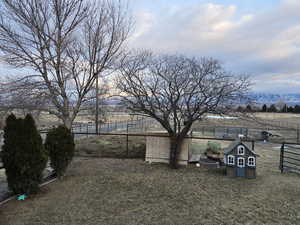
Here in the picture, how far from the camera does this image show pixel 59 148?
5230 millimetres

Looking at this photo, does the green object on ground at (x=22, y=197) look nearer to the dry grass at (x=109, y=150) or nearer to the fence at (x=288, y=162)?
the dry grass at (x=109, y=150)

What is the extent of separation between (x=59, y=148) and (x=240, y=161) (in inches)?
214

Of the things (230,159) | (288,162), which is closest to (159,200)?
(230,159)

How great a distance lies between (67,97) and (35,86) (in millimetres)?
1077

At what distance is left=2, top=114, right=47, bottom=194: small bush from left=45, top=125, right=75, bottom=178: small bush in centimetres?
80

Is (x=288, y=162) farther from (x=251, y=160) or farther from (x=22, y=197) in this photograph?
(x=22, y=197)

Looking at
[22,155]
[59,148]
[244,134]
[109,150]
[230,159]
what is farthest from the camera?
[244,134]

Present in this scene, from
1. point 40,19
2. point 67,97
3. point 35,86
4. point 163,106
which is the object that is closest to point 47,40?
point 40,19

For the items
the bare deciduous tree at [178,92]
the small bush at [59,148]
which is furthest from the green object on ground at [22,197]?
the bare deciduous tree at [178,92]

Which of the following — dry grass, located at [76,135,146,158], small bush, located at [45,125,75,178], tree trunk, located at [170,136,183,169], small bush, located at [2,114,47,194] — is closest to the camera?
small bush, located at [2,114,47,194]

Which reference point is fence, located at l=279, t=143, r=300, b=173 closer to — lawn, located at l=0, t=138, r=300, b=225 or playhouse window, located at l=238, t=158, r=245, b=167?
lawn, located at l=0, t=138, r=300, b=225

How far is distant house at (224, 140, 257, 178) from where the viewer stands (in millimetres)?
5742

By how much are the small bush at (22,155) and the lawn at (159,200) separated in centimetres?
40

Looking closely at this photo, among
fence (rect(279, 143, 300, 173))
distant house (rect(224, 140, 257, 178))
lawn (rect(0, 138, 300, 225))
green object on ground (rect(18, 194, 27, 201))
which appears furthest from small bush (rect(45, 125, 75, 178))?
fence (rect(279, 143, 300, 173))
